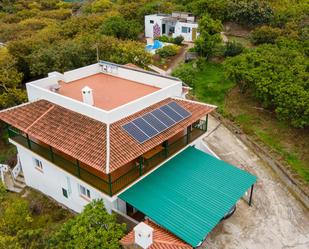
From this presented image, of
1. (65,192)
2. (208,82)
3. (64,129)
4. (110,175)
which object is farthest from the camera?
(208,82)

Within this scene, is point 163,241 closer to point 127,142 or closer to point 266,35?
→ point 127,142

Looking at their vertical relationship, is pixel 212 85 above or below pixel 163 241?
below

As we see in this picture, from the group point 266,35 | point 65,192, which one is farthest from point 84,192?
point 266,35

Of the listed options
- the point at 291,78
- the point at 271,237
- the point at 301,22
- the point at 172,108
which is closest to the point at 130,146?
the point at 172,108

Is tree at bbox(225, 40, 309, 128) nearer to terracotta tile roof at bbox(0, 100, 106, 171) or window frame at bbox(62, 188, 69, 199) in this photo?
terracotta tile roof at bbox(0, 100, 106, 171)

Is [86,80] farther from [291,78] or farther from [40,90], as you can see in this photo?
[291,78]

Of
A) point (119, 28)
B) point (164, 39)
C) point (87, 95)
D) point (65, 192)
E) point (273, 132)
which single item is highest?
point (87, 95)
